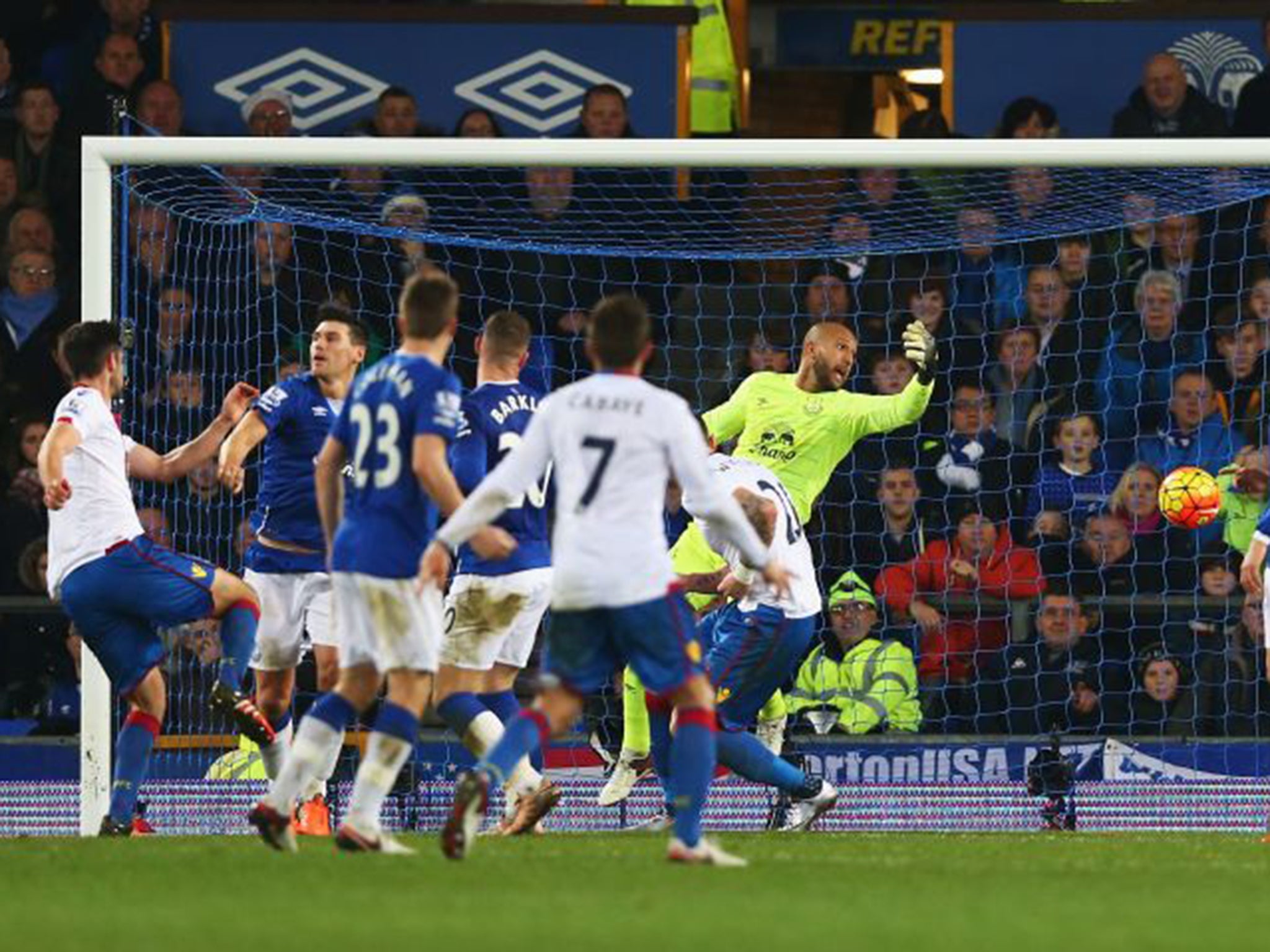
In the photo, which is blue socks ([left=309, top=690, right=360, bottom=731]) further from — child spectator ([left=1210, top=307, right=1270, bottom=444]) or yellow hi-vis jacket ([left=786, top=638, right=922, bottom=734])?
child spectator ([left=1210, top=307, right=1270, bottom=444])

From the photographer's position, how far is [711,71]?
1959cm

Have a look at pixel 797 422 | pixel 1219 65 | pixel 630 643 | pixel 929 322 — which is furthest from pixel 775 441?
pixel 1219 65

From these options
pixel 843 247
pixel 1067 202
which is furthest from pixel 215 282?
pixel 1067 202

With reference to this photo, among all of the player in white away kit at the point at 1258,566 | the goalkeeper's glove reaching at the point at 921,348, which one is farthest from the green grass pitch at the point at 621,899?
the goalkeeper's glove reaching at the point at 921,348

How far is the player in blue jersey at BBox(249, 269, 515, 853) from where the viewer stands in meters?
10.0

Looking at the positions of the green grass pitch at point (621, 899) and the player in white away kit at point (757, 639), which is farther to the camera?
the player in white away kit at point (757, 639)

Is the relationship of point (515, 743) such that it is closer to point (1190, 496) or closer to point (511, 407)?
point (511, 407)

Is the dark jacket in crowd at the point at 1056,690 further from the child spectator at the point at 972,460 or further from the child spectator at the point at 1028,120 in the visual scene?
the child spectator at the point at 1028,120

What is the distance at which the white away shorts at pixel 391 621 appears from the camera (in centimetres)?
1009

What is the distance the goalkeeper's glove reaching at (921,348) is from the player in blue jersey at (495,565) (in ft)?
5.86

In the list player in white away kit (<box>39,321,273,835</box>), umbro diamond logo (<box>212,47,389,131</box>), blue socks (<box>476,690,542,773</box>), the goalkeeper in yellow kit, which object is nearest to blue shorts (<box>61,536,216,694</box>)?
player in white away kit (<box>39,321,273,835</box>)

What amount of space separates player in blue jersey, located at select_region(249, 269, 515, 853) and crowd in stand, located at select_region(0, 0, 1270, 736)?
4.67 metres

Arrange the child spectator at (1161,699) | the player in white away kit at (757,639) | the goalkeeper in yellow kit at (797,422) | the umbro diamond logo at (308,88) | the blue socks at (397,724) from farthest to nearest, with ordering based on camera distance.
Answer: the umbro diamond logo at (308,88) → the child spectator at (1161,699) → the goalkeeper in yellow kit at (797,422) → the player in white away kit at (757,639) → the blue socks at (397,724)

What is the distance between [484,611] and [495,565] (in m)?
0.21
